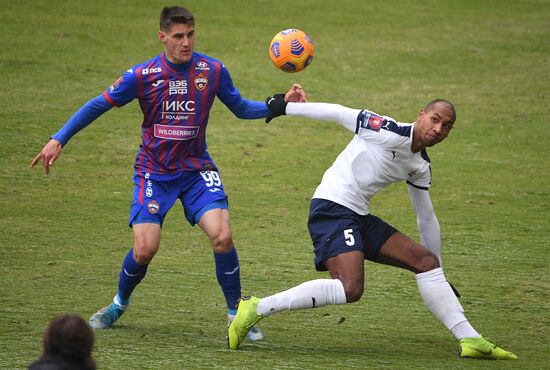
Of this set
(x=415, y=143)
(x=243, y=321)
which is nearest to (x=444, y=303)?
(x=415, y=143)

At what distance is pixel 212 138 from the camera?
50.9 feet

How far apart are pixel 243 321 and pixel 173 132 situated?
1563 mm

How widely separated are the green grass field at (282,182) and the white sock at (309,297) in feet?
1.07

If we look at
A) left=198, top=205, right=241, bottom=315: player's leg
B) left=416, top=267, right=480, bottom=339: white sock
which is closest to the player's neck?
left=416, top=267, right=480, bottom=339: white sock

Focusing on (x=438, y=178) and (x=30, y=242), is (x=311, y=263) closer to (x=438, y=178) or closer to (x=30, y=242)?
(x=30, y=242)

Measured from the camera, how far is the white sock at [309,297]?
7.25 m

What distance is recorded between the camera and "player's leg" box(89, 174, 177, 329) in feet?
25.3

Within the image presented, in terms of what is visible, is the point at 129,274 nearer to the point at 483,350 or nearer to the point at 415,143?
the point at 415,143

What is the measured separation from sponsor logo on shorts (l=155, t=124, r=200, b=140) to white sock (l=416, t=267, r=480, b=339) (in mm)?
2005

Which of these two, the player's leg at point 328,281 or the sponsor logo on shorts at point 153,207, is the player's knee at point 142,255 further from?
the player's leg at point 328,281

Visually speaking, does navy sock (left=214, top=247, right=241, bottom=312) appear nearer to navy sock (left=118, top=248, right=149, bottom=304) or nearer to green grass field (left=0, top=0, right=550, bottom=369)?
green grass field (left=0, top=0, right=550, bottom=369)

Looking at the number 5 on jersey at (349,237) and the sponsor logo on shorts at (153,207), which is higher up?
the sponsor logo on shorts at (153,207)

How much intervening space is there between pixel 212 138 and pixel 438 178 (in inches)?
133

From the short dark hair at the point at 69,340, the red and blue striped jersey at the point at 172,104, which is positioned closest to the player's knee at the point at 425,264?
the red and blue striped jersey at the point at 172,104
